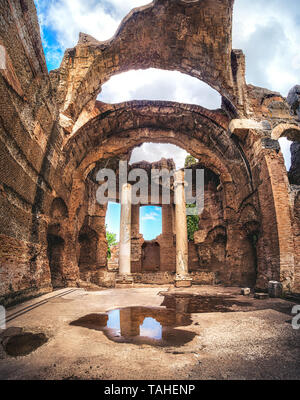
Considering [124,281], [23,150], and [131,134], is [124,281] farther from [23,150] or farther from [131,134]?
[23,150]

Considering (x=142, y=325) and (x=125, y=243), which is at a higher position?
(x=125, y=243)

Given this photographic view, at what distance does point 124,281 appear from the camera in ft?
31.9

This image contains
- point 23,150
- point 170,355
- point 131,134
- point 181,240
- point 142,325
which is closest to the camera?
point 170,355

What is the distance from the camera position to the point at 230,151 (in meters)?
9.54

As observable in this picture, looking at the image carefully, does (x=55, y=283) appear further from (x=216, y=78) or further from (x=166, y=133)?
(x=216, y=78)

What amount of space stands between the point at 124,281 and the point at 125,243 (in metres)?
1.80

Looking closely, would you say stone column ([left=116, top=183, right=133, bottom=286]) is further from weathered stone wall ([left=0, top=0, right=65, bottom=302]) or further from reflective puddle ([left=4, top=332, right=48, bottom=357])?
reflective puddle ([left=4, top=332, right=48, bottom=357])

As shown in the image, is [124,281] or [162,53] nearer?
[162,53]

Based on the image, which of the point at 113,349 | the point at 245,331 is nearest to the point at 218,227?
the point at 245,331

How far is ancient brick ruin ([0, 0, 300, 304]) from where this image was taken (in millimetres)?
4172

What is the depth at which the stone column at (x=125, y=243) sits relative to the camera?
988cm

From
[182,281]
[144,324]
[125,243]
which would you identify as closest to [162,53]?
[125,243]

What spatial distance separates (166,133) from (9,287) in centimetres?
878

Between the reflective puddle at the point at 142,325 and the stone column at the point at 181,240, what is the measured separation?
532cm
